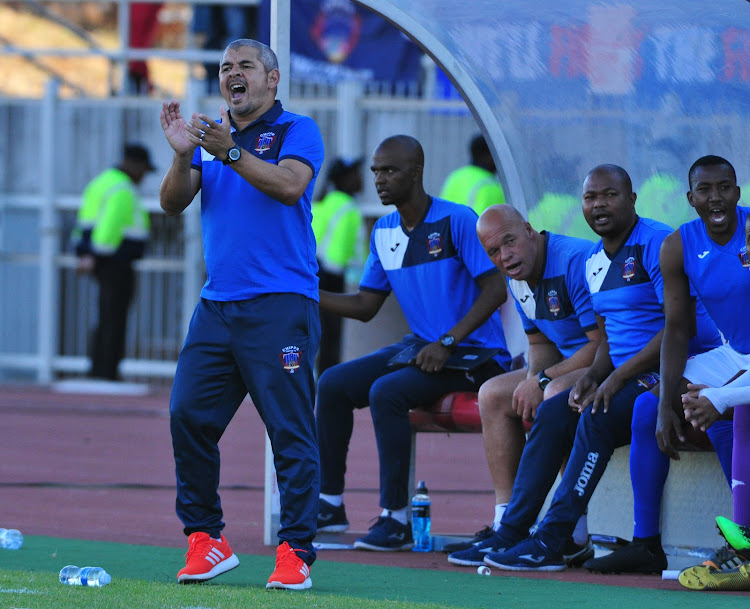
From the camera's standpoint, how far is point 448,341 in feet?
23.7

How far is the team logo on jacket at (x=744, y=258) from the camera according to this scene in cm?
613

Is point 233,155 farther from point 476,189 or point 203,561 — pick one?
point 476,189

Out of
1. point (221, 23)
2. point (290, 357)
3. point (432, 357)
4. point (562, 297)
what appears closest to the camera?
point (290, 357)

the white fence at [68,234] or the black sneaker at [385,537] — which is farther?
the white fence at [68,234]

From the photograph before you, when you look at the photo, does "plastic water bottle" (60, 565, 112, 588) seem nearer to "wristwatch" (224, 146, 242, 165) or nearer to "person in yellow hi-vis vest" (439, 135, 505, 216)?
"wristwatch" (224, 146, 242, 165)

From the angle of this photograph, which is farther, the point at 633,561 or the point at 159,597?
the point at 633,561

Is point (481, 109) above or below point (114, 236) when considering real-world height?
above

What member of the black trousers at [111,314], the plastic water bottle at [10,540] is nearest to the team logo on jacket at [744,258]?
the plastic water bottle at [10,540]

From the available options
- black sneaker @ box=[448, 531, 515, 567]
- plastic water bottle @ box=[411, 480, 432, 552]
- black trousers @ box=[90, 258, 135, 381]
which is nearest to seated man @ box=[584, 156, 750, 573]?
black sneaker @ box=[448, 531, 515, 567]

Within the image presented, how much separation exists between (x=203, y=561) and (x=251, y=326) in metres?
0.88

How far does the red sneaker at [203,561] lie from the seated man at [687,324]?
1552 mm

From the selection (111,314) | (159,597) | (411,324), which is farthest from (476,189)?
(159,597)

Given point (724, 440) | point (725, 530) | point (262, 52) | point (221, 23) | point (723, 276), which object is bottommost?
point (725, 530)

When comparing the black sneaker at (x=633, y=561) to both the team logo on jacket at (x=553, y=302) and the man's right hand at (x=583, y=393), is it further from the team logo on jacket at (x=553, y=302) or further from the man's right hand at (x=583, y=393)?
the team logo on jacket at (x=553, y=302)
